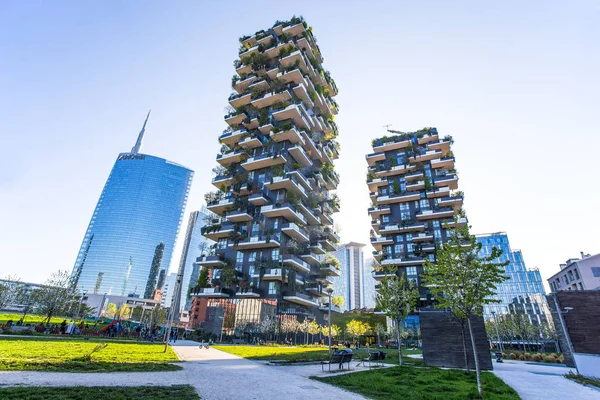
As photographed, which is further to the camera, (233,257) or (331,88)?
(331,88)

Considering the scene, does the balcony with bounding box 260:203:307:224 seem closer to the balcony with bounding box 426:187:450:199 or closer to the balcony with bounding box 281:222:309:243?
the balcony with bounding box 281:222:309:243

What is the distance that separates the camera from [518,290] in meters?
124

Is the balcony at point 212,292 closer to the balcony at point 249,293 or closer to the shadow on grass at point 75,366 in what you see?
the balcony at point 249,293

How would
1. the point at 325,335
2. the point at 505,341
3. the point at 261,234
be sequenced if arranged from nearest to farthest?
the point at 261,234 < the point at 325,335 < the point at 505,341

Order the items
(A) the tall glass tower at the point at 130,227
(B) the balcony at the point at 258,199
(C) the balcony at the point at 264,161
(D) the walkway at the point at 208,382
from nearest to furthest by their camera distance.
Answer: (D) the walkway at the point at 208,382 < (B) the balcony at the point at 258,199 < (C) the balcony at the point at 264,161 < (A) the tall glass tower at the point at 130,227

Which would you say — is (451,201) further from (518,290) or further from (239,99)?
(518,290)

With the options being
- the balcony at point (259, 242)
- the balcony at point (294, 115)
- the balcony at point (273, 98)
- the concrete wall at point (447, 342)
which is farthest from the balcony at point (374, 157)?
the concrete wall at point (447, 342)

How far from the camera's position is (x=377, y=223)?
256 feet

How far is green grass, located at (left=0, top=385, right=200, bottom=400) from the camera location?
291 inches

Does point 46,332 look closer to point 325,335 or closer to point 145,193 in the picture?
point 325,335

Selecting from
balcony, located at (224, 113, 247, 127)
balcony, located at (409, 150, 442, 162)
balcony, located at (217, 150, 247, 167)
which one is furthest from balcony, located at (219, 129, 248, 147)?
balcony, located at (409, 150, 442, 162)

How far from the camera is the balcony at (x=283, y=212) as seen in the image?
56938 millimetres

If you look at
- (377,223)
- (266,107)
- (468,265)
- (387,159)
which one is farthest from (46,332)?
(387,159)

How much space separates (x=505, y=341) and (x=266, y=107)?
96062 millimetres
